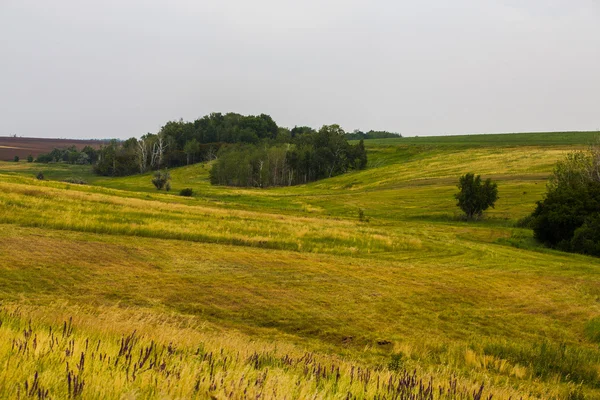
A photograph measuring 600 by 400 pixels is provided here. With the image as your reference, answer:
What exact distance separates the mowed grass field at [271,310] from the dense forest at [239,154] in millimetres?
89992

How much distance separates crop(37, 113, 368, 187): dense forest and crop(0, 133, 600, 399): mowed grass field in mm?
89992

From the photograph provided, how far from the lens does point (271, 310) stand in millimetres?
12516

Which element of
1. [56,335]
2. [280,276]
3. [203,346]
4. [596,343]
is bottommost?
[596,343]

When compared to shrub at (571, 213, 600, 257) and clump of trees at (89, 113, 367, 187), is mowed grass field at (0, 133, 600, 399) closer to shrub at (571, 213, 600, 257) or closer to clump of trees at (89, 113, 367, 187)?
shrub at (571, 213, 600, 257)

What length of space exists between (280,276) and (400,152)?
128 metres

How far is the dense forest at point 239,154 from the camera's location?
12150 centimetres

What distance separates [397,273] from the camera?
61.9ft

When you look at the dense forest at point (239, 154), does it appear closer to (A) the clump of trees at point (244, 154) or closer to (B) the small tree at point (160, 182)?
(A) the clump of trees at point (244, 154)

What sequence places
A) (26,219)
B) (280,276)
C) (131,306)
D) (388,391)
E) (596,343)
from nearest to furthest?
1. (388,391)
2. (131,306)
3. (596,343)
4. (280,276)
5. (26,219)

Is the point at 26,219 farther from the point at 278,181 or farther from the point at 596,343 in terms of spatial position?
the point at 278,181

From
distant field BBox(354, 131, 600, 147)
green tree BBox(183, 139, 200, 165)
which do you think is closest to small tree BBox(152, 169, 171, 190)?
green tree BBox(183, 139, 200, 165)

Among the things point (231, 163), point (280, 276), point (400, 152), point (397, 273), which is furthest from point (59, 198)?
point (400, 152)

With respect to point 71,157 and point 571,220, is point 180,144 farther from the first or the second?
point 571,220

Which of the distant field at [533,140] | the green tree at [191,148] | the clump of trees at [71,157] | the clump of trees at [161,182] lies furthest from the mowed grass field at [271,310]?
the clump of trees at [71,157]
